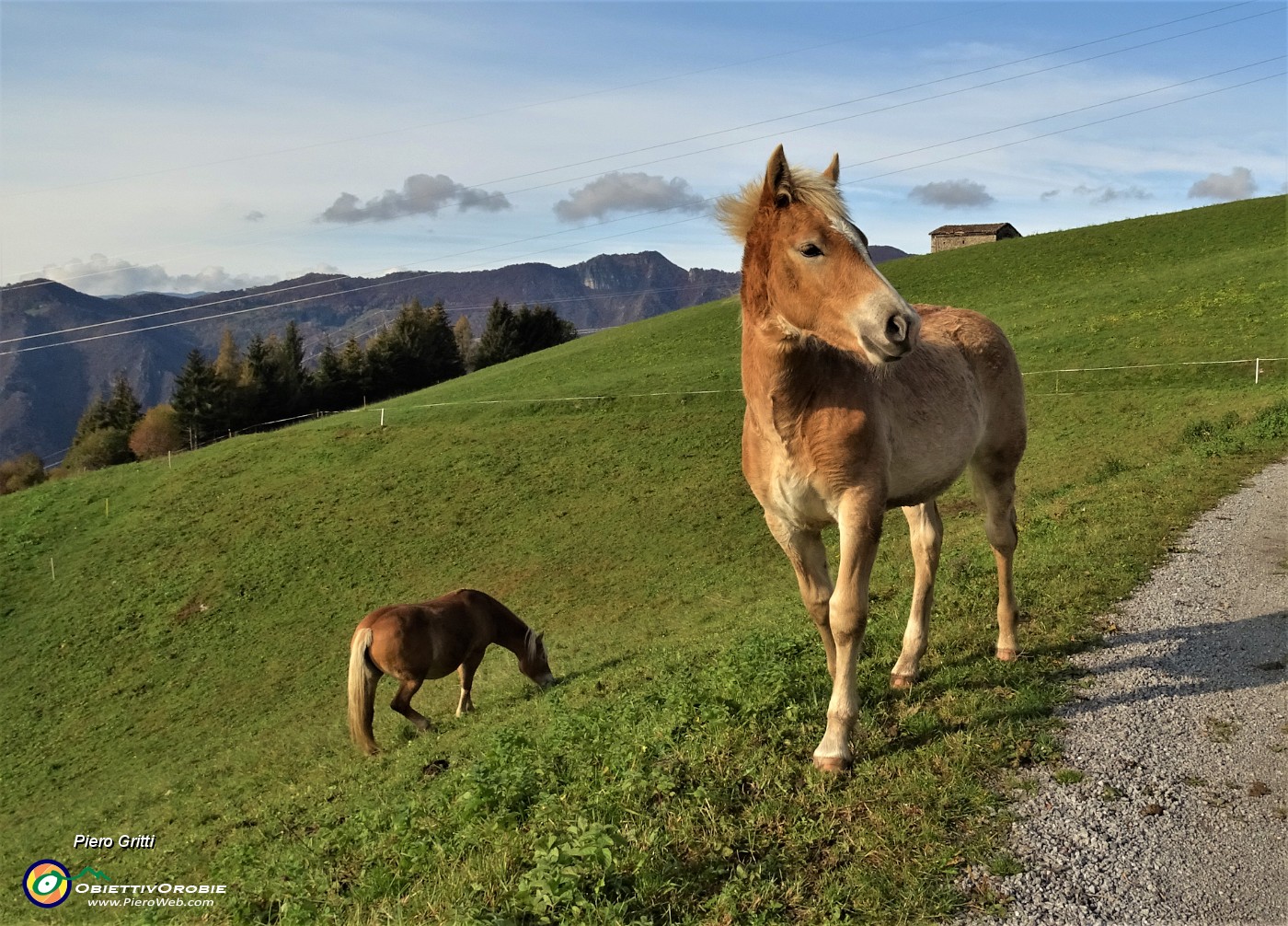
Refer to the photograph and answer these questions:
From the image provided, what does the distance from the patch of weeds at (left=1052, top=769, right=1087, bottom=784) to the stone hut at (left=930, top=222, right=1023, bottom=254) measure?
246 ft

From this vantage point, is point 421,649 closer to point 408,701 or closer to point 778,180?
point 408,701

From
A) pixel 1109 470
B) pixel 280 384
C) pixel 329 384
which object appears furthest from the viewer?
pixel 329 384

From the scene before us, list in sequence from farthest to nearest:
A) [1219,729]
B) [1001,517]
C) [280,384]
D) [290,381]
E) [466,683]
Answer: [290,381] < [280,384] < [466,683] < [1001,517] < [1219,729]

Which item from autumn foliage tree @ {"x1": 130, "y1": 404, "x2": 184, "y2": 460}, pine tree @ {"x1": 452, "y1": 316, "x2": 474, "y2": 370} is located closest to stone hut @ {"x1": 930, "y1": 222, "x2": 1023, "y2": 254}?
pine tree @ {"x1": 452, "y1": 316, "x2": 474, "y2": 370}

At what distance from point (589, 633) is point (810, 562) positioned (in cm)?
1288

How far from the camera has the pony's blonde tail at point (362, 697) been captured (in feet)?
37.5

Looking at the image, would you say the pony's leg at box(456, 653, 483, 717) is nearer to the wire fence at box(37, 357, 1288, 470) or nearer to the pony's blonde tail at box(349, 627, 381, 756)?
the pony's blonde tail at box(349, 627, 381, 756)

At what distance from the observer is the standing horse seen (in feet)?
15.1

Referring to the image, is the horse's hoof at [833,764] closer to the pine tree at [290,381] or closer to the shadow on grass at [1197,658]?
the shadow on grass at [1197,658]

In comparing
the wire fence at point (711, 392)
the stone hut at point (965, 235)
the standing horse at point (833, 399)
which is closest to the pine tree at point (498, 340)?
the wire fence at point (711, 392)

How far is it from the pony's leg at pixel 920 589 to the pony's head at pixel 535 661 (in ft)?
24.0

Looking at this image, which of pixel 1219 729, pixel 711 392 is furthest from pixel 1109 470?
pixel 711 392

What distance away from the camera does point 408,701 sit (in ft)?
38.8

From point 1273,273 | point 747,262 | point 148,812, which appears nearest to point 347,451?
point 148,812
